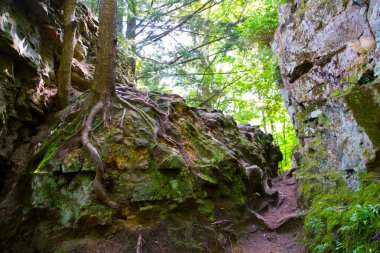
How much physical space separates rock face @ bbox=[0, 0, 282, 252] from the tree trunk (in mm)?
430

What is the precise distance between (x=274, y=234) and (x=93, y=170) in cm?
411

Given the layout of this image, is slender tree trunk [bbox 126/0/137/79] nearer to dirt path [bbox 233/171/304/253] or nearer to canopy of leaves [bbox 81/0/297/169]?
canopy of leaves [bbox 81/0/297/169]

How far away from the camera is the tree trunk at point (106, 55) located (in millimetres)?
5852

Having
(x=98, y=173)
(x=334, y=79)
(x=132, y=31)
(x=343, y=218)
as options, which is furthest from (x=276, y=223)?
(x=132, y=31)

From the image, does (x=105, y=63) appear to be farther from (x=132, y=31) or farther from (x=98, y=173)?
(x=132, y=31)

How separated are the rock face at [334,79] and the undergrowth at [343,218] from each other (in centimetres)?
35

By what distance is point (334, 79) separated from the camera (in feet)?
23.5

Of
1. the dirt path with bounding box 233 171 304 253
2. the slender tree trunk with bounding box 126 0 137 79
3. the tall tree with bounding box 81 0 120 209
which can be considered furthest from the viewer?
the slender tree trunk with bounding box 126 0 137 79

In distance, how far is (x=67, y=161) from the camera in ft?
16.1

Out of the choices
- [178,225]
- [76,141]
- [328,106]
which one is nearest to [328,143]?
[328,106]

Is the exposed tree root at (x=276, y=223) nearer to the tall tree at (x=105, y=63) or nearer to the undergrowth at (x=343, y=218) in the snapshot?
the undergrowth at (x=343, y=218)

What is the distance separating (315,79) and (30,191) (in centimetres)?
759

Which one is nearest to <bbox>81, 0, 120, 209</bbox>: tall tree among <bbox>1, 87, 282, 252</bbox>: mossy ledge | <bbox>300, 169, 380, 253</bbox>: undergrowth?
<bbox>1, 87, 282, 252</bbox>: mossy ledge

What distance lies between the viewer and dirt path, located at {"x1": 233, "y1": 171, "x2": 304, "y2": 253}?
546 centimetres
